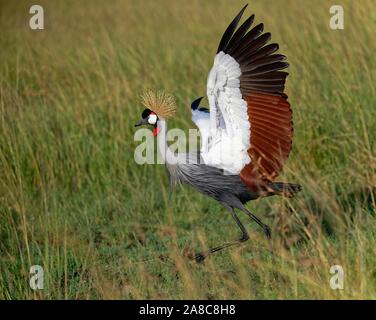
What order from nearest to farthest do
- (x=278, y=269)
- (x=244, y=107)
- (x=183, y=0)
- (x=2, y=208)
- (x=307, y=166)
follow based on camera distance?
(x=278, y=269) < (x=244, y=107) < (x=2, y=208) < (x=307, y=166) < (x=183, y=0)

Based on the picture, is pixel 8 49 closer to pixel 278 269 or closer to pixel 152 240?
pixel 152 240

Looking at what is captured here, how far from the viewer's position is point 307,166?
5250mm

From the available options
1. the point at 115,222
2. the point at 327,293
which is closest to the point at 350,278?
the point at 327,293

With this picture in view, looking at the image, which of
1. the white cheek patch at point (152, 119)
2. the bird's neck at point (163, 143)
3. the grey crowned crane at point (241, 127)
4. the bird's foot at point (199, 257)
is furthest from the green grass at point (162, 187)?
the white cheek patch at point (152, 119)

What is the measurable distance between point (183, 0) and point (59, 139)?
4.48 metres

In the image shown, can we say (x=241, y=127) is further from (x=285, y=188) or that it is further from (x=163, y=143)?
(x=163, y=143)

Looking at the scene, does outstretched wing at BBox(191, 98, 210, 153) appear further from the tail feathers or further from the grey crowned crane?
the tail feathers

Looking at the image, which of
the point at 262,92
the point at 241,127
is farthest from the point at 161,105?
the point at 262,92

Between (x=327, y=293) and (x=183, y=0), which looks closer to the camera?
(x=327, y=293)

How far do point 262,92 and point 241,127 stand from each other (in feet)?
0.67

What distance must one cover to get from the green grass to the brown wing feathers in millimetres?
260

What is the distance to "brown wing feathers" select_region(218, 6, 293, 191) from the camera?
3973 mm

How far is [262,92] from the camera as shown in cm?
404

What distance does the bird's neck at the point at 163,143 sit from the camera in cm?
443
